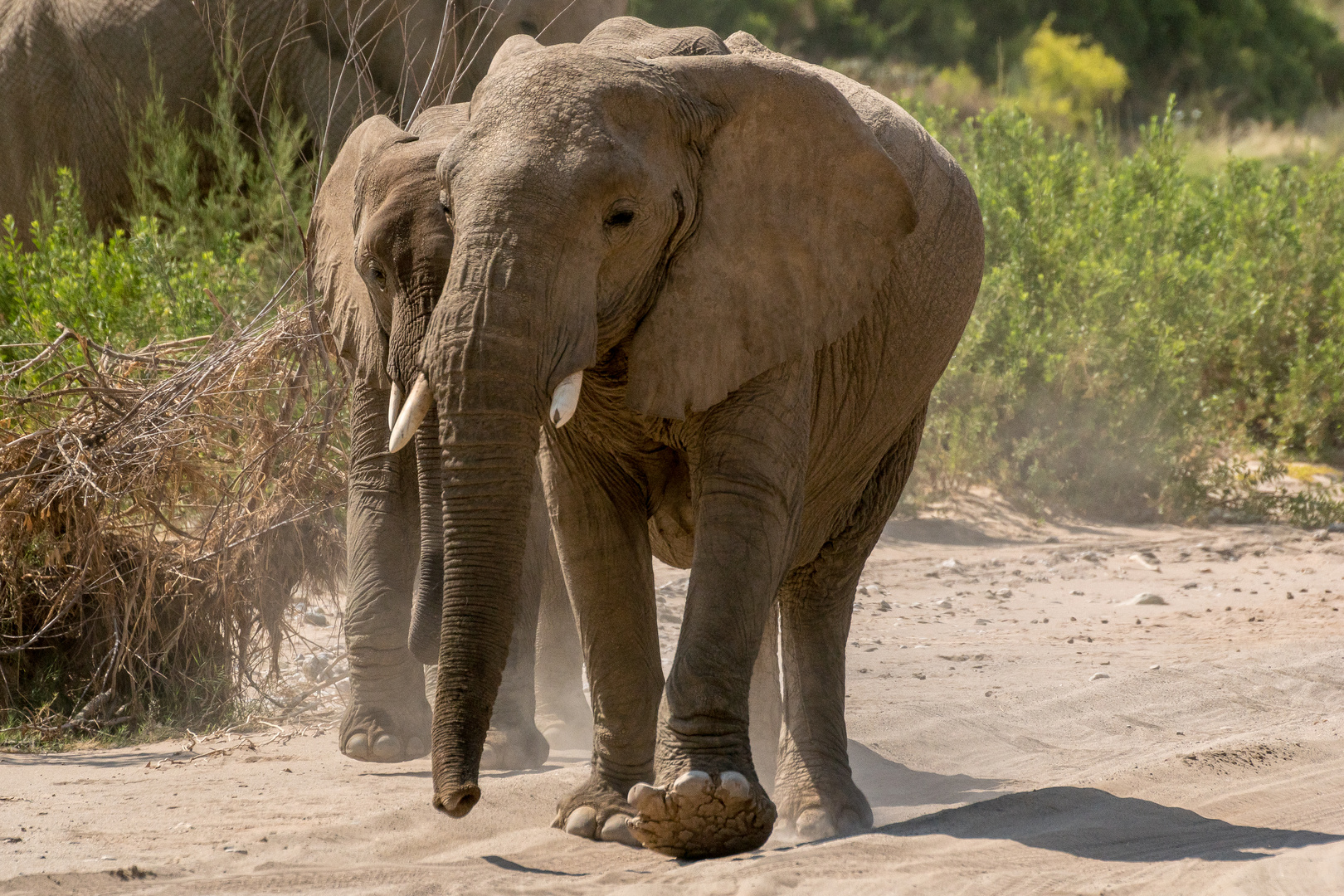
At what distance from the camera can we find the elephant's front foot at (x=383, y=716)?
551 centimetres

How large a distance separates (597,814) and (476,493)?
114 cm

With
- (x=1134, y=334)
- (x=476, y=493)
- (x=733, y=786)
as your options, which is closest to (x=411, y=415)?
(x=476, y=493)

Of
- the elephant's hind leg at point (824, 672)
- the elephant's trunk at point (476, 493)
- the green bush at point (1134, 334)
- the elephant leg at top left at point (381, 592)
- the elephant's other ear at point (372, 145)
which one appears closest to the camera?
the elephant's trunk at point (476, 493)

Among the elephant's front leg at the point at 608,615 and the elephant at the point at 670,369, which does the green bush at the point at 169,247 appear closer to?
the elephant's front leg at the point at 608,615

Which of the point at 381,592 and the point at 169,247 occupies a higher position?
the point at 169,247

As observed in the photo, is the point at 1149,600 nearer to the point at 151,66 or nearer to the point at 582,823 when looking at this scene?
the point at 582,823

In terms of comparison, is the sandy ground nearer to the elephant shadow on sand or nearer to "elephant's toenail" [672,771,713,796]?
the elephant shadow on sand

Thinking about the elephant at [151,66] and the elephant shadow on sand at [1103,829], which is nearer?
the elephant shadow on sand at [1103,829]

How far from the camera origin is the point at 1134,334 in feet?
35.7

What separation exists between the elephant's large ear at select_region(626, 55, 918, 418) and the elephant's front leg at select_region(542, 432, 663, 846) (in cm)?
56

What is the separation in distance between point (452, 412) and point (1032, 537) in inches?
274

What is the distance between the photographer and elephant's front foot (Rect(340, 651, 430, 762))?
217 inches

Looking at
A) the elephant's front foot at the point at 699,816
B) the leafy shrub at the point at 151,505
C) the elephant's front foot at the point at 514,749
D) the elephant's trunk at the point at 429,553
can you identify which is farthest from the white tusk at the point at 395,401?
the leafy shrub at the point at 151,505

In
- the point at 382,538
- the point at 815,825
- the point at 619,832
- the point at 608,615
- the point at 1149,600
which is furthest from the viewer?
the point at 1149,600
